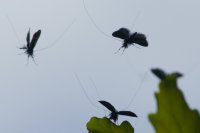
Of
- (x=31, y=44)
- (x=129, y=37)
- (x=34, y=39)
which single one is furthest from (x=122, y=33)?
(x=31, y=44)

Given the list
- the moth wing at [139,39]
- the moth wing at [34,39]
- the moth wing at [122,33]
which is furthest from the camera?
the moth wing at [34,39]

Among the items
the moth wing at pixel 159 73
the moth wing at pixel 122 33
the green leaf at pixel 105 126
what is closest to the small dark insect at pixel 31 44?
the moth wing at pixel 122 33

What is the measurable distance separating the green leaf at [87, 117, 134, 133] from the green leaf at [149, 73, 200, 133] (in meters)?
0.43

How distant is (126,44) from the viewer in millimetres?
5680

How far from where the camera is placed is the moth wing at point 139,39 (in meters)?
4.71

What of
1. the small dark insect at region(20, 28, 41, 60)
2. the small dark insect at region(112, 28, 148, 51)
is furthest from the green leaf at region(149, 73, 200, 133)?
the small dark insect at region(20, 28, 41, 60)

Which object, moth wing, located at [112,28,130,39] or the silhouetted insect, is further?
moth wing, located at [112,28,130,39]

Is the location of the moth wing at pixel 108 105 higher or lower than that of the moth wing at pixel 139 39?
lower

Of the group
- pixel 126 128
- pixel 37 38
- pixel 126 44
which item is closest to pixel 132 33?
pixel 126 44

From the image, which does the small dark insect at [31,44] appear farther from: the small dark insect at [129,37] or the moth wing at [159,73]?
the moth wing at [159,73]

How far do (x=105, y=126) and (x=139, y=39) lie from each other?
138 inches

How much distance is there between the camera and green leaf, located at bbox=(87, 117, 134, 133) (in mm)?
1533

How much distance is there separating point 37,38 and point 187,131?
14.6ft

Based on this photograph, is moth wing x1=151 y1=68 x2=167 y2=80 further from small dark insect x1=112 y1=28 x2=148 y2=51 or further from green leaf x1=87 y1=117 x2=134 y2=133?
small dark insect x1=112 y1=28 x2=148 y2=51
